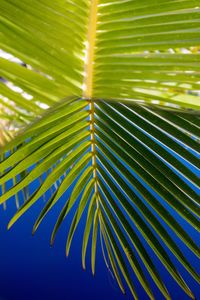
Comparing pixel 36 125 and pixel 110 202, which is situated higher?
pixel 36 125

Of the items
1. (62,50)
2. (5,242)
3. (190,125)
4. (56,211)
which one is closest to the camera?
(190,125)

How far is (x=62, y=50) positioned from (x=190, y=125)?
0.72ft

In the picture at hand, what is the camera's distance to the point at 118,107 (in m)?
0.53

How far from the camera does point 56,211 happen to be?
2.92 metres

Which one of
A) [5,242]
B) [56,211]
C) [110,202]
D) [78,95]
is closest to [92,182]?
[110,202]

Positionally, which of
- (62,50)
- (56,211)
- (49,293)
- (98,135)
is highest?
(62,50)

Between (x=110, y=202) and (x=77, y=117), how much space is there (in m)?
0.16

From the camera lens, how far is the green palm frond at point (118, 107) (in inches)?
20.2

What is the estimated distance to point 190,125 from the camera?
483 millimetres

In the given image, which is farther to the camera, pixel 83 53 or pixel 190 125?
Result: pixel 83 53

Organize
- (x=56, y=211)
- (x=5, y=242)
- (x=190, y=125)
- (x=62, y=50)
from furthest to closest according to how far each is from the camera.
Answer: (x=5, y=242) < (x=56, y=211) < (x=62, y=50) < (x=190, y=125)

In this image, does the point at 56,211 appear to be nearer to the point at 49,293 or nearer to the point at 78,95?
the point at 49,293

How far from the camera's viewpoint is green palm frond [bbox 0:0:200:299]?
51 cm

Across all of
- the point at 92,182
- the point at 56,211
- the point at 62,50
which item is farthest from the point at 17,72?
the point at 56,211
